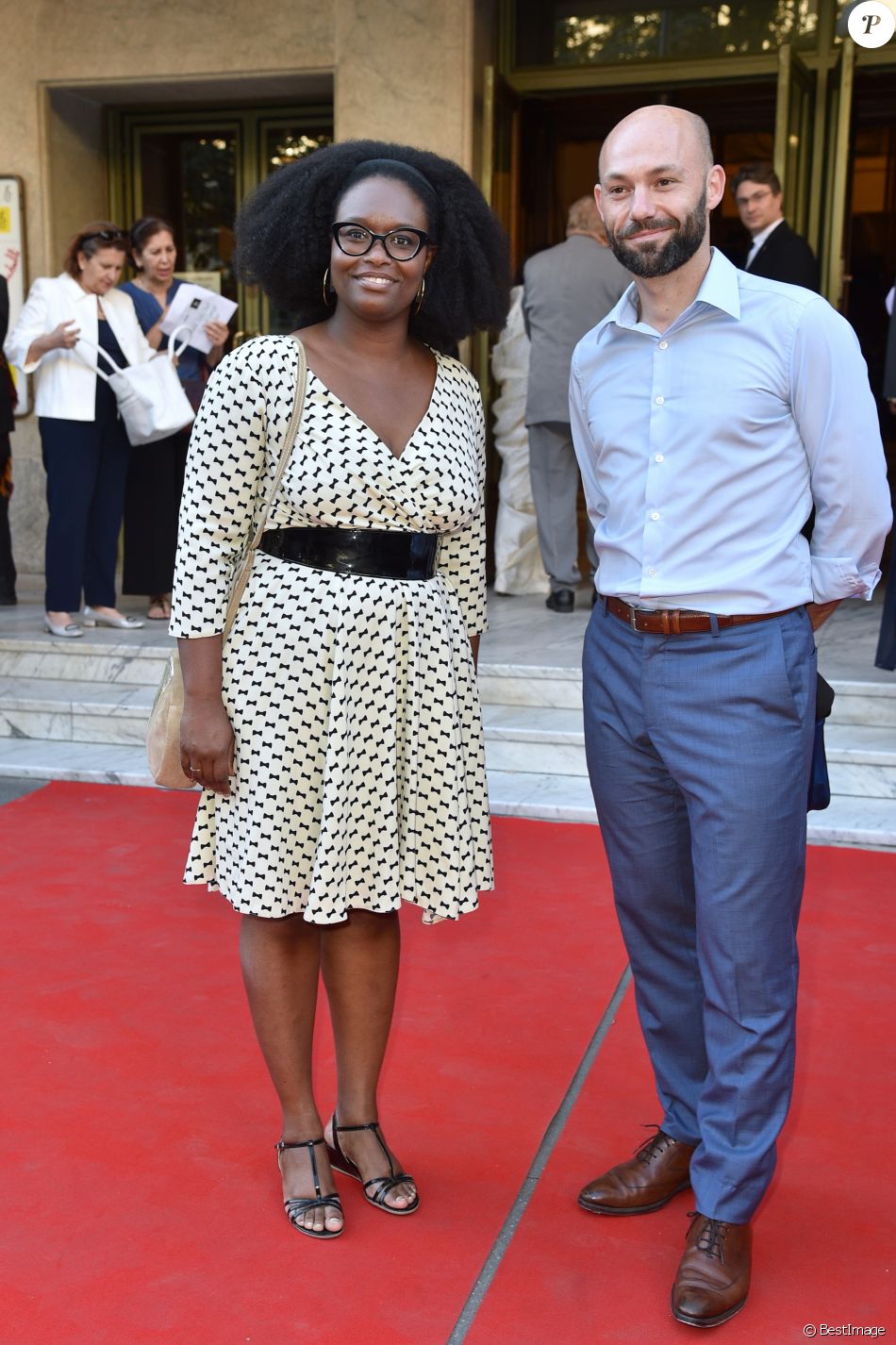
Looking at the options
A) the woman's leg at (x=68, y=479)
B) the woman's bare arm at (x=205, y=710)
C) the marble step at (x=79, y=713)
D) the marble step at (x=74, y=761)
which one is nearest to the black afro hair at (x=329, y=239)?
the woman's bare arm at (x=205, y=710)

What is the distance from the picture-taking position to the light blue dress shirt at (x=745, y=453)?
2180 mm

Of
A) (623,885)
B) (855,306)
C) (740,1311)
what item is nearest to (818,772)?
(623,885)

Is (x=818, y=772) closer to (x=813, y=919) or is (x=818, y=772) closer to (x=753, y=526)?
(x=753, y=526)

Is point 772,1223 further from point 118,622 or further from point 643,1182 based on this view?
point 118,622

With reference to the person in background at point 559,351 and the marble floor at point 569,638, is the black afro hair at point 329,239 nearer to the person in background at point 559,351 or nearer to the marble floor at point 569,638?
the marble floor at point 569,638

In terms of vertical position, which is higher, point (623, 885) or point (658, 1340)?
point (623, 885)

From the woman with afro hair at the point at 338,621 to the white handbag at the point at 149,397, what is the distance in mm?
3839

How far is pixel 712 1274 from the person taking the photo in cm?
224

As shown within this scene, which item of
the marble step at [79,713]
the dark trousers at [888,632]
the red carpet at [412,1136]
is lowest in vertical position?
the red carpet at [412,1136]

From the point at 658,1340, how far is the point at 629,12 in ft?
26.0

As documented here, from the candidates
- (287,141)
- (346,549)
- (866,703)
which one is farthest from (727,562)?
(287,141)

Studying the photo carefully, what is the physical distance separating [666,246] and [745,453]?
0.34m

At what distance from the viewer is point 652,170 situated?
219cm

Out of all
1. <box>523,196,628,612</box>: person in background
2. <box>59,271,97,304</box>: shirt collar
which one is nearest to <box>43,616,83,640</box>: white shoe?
<box>59,271,97,304</box>: shirt collar
